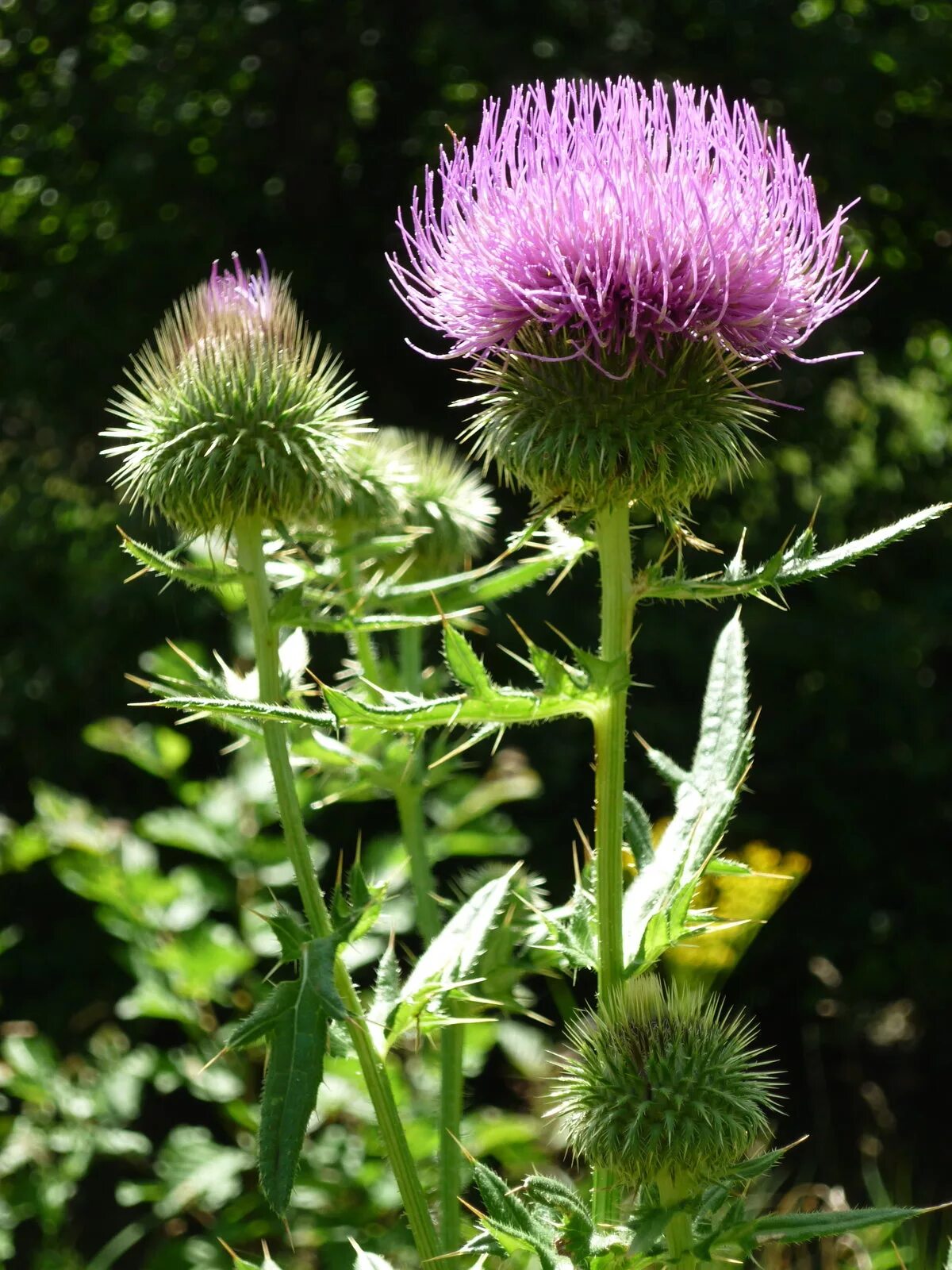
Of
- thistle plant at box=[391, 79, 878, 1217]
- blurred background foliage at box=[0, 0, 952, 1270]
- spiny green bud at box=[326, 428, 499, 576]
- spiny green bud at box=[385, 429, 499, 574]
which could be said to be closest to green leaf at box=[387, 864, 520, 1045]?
thistle plant at box=[391, 79, 878, 1217]

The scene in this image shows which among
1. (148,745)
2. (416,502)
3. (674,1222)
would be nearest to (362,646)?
(416,502)

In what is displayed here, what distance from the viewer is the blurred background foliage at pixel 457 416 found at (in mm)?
6891

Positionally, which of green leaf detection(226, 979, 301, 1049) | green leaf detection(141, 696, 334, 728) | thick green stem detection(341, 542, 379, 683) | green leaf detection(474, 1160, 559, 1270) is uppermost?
green leaf detection(141, 696, 334, 728)

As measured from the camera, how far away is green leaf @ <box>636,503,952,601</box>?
1.98 metres

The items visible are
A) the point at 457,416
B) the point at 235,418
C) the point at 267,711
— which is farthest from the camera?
the point at 457,416

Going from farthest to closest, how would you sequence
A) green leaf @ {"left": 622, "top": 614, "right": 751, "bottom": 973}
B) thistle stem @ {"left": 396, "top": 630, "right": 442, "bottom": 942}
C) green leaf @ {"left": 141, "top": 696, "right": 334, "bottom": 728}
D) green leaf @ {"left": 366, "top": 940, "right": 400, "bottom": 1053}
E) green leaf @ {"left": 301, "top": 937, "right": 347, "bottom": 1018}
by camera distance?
thistle stem @ {"left": 396, "top": 630, "right": 442, "bottom": 942} → green leaf @ {"left": 366, "top": 940, "right": 400, "bottom": 1053} → green leaf @ {"left": 622, "top": 614, "right": 751, "bottom": 973} → green leaf @ {"left": 301, "top": 937, "right": 347, "bottom": 1018} → green leaf @ {"left": 141, "top": 696, "right": 334, "bottom": 728}

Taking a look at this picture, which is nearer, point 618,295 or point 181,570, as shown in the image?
point 618,295

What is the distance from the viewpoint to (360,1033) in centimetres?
227

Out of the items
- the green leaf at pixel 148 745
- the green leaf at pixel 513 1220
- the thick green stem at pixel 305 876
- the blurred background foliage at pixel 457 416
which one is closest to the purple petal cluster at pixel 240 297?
the thick green stem at pixel 305 876

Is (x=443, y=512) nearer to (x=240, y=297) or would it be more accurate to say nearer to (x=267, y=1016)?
(x=240, y=297)

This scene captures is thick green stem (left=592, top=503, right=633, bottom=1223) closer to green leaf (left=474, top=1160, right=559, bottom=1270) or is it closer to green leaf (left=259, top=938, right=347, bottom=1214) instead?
green leaf (left=474, top=1160, right=559, bottom=1270)

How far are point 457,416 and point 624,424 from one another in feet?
17.3

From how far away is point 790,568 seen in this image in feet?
6.78

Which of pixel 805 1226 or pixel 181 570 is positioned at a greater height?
pixel 181 570
